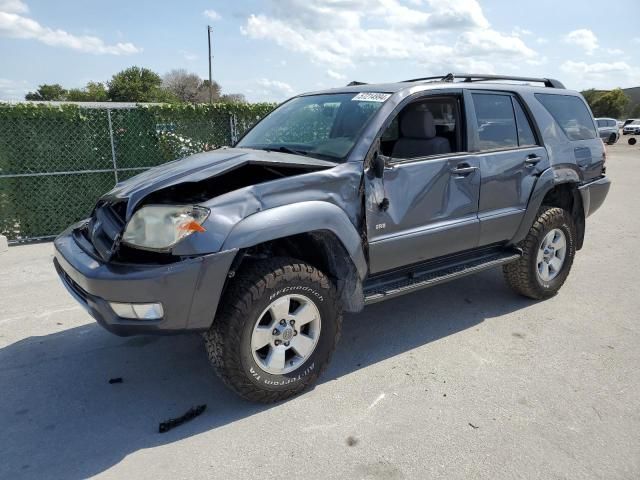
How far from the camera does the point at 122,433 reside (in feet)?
9.29

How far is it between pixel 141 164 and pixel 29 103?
171 cm

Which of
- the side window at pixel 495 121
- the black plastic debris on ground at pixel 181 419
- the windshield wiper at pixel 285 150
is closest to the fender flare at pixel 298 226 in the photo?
the windshield wiper at pixel 285 150

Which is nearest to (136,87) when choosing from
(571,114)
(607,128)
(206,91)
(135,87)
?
(135,87)

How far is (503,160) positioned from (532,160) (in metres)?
0.38

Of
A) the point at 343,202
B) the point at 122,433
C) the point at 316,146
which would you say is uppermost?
the point at 316,146

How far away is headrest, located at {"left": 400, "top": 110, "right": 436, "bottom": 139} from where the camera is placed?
3.93 meters

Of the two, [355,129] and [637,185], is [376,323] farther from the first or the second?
[637,185]

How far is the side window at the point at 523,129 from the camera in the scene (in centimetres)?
439

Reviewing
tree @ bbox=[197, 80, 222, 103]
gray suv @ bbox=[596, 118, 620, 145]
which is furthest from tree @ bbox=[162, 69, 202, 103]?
gray suv @ bbox=[596, 118, 620, 145]

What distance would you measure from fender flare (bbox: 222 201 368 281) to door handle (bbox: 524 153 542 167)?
1.94 metres

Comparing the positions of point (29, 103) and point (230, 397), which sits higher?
point (29, 103)

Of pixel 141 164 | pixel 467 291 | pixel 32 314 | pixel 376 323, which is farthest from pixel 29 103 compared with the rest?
pixel 467 291

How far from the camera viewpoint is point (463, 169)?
3.84m

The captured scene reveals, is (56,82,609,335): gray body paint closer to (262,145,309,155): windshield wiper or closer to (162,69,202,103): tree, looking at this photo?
(262,145,309,155): windshield wiper
